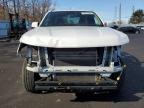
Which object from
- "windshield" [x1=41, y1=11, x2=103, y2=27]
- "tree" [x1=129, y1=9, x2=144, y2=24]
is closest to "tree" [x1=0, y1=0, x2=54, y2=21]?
"windshield" [x1=41, y1=11, x2=103, y2=27]

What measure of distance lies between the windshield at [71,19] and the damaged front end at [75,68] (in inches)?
89.6

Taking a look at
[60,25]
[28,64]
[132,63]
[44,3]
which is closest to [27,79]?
[28,64]

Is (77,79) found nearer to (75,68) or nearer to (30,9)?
(75,68)

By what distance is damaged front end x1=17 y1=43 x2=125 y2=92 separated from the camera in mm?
7246

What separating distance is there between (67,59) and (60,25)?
2211mm

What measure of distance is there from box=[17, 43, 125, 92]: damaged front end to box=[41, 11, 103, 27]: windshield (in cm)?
228

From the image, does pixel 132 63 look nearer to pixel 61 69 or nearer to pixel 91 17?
pixel 91 17

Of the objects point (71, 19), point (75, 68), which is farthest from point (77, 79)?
point (71, 19)

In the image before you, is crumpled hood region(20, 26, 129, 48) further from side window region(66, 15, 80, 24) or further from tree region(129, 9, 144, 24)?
tree region(129, 9, 144, 24)

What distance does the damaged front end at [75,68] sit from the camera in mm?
7246

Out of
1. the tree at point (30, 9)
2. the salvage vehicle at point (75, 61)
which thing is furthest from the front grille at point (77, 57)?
the tree at point (30, 9)

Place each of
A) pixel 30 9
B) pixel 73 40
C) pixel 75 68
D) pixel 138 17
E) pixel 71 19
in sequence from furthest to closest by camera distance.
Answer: pixel 138 17
pixel 30 9
pixel 71 19
pixel 75 68
pixel 73 40

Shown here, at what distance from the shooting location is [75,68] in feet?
23.6

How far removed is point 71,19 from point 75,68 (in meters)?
2.77
